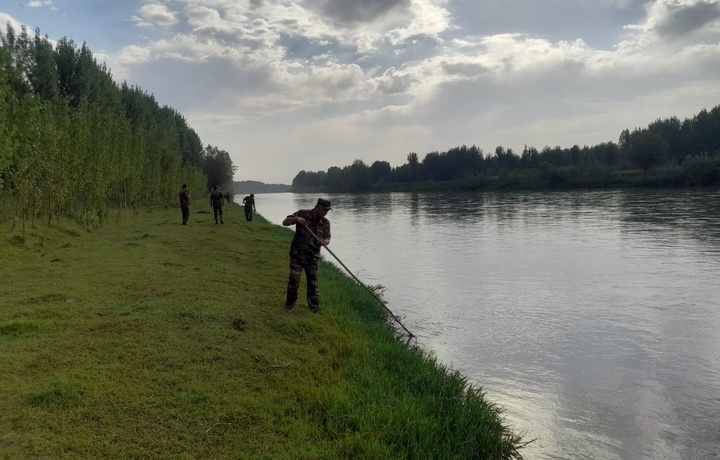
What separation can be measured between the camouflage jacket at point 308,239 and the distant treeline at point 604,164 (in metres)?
96.3

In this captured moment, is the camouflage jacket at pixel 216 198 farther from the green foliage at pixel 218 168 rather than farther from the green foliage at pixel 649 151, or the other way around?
the green foliage at pixel 649 151

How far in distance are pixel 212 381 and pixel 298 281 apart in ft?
14.1

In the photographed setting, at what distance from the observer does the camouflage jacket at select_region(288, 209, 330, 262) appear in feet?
36.3

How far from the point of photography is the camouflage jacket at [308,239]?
1105 centimetres

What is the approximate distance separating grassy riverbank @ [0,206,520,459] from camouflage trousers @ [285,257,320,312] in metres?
0.36

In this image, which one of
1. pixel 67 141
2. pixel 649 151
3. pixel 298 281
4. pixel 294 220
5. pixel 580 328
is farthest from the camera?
pixel 649 151

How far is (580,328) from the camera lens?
524 inches

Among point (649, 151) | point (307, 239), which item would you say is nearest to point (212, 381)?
point (307, 239)

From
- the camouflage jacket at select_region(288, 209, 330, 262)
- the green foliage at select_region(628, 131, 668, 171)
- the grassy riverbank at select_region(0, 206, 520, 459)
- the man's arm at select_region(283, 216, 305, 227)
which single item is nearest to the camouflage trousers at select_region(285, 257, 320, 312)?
the camouflage jacket at select_region(288, 209, 330, 262)

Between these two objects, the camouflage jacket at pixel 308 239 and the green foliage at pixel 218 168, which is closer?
the camouflage jacket at pixel 308 239

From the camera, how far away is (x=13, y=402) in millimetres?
6004

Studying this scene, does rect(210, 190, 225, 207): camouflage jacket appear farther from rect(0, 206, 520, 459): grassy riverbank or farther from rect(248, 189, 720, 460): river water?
rect(0, 206, 520, 459): grassy riverbank

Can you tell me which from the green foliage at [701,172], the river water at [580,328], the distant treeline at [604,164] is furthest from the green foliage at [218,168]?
the green foliage at [701,172]

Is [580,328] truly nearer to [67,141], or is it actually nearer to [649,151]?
[67,141]
